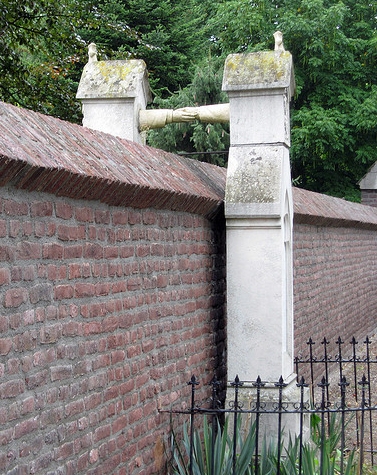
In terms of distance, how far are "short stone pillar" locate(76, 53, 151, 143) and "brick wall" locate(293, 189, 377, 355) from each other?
7.45 feet

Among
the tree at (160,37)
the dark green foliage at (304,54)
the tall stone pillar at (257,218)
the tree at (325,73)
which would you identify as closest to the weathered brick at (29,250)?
the tall stone pillar at (257,218)


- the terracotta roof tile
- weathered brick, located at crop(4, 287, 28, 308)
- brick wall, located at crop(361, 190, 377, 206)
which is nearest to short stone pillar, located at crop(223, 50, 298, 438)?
the terracotta roof tile

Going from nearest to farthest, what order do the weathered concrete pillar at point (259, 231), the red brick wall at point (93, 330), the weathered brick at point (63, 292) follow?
the red brick wall at point (93, 330), the weathered brick at point (63, 292), the weathered concrete pillar at point (259, 231)

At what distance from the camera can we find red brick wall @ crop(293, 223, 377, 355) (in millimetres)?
8609

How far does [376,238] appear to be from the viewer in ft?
48.4

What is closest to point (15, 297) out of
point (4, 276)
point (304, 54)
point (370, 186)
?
point (4, 276)

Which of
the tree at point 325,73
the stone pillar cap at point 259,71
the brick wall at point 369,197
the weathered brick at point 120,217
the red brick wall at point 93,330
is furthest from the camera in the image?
the tree at point 325,73

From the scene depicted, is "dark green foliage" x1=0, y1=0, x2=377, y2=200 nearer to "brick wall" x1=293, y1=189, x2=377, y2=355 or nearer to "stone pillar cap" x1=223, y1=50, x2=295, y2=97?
"brick wall" x1=293, y1=189, x2=377, y2=355

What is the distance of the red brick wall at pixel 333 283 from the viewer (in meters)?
8.61

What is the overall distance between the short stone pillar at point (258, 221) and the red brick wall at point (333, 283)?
7.85ft

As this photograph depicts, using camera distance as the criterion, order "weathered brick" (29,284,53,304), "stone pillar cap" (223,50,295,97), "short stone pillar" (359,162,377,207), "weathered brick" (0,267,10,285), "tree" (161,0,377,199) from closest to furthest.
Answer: "weathered brick" (0,267,10,285)
"weathered brick" (29,284,53,304)
"stone pillar cap" (223,50,295,97)
"short stone pillar" (359,162,377,207)
"tree" (161,0,377,199)

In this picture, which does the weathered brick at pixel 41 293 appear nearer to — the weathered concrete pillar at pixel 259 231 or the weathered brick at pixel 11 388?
the weathered brick at pixel 11 388

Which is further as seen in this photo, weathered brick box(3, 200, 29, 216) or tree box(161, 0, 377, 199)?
tree box(161, 0, 377, 199)

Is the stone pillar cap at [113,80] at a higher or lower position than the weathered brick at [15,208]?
higher
